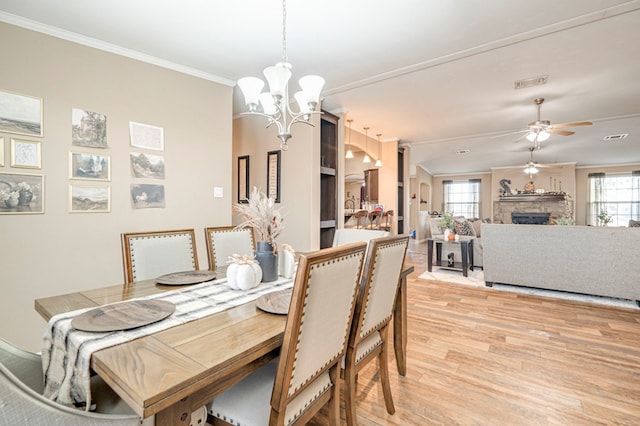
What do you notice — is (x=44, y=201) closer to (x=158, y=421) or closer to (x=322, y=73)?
(x=158, y=421)

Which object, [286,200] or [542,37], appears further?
[286,200]

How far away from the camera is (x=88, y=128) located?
2650mm

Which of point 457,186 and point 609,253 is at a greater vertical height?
point 457,186

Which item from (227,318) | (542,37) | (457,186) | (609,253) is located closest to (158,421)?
(227,318)

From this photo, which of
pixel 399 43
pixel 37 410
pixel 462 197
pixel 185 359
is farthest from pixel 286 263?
pixel 462 197

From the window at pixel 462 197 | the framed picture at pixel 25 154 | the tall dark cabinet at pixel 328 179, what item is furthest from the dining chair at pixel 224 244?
the window at pixel 462 197

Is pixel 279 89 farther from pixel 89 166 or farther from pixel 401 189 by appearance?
pixel 401 189

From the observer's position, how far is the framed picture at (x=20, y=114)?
2264 mm

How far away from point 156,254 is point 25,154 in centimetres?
148

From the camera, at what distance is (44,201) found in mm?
2434

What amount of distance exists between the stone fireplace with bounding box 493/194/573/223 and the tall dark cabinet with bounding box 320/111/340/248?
7628 mm

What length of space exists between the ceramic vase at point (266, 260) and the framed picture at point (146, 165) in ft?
6.40

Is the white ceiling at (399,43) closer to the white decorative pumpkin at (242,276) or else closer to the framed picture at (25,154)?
the framed picture at (25,154)

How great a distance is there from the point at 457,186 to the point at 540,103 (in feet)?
25.7
